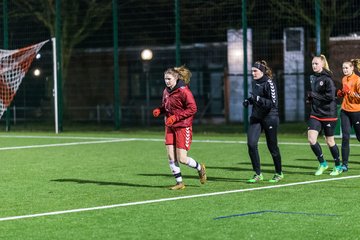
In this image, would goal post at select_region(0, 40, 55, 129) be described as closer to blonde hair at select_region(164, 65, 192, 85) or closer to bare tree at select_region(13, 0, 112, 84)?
bare tree at select_region(13, 0, 112, 84)

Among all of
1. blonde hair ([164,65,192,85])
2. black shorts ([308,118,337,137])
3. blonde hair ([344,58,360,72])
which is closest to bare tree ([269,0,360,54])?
blonde hair ([344,58,360,72])

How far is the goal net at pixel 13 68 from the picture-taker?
25781 millimetres

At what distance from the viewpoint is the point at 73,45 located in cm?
3966

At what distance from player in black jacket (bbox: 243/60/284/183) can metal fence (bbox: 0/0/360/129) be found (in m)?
12.1

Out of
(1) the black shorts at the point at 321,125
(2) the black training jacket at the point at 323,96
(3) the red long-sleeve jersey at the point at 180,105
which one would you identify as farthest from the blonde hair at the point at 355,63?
(3) the red long-sleeve jersey at the point at 180,105

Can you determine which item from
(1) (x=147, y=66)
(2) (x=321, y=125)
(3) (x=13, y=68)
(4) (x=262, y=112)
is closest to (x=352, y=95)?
(2) (x=321, y=125)

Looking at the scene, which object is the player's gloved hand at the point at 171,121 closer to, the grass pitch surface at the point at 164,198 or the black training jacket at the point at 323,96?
the grass pitch surface at the point at 164,198

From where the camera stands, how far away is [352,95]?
1636cm

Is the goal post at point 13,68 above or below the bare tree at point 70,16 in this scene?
below

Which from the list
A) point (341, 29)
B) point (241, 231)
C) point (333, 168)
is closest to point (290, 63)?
point (341, 29)

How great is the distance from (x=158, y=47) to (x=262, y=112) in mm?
25386

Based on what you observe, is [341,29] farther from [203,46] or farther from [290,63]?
[203,46]

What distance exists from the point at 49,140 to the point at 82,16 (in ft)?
47.3

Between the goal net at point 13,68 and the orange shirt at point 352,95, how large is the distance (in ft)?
38.2
